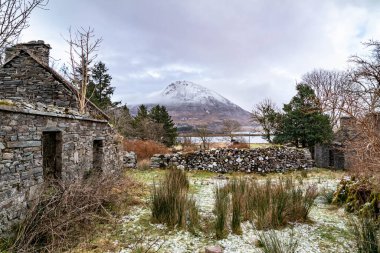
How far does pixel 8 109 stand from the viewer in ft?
13.5

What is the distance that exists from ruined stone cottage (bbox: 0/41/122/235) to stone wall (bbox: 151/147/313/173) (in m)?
3.21

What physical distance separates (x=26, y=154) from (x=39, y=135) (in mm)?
500

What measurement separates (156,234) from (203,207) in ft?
5.90

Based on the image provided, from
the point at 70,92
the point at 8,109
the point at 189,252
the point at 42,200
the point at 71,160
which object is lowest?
the point at 189,252

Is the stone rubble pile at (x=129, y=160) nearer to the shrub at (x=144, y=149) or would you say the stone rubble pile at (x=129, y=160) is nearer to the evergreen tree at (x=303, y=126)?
the shrub at (x=144, y=149)

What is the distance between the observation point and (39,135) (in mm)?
5062

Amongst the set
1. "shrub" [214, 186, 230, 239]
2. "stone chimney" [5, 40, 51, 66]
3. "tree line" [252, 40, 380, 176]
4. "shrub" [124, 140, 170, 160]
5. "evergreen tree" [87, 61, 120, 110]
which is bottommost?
"shrub" [214, 186, 230, 239]

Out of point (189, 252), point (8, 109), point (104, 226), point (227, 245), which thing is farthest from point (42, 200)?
point (227, 245)

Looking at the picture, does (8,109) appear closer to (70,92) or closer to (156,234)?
(156,234)

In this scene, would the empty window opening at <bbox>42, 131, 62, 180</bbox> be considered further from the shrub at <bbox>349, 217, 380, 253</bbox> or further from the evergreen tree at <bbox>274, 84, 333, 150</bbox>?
the evergreen tree at <bbox>274, 84, 333, 150</bbox>

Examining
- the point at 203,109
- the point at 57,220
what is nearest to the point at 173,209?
the point at 57,220

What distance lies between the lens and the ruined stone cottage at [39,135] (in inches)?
167

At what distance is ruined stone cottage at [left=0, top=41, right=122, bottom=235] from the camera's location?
424 centimetres

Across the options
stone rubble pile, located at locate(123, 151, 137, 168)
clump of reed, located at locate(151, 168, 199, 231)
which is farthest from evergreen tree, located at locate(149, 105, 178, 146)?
clump of reed, located at locate(151, 168, 199, 231)
